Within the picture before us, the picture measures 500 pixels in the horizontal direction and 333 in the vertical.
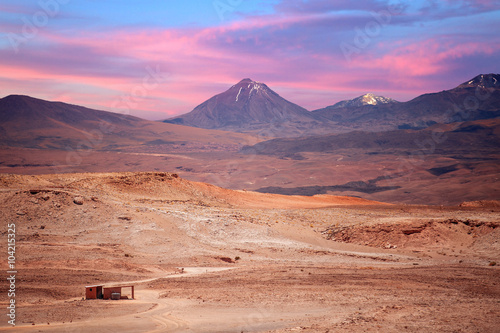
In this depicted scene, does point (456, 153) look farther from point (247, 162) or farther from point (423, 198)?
point (423, 198)

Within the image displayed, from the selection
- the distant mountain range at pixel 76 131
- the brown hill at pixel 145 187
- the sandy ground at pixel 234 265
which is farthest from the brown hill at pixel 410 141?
the sandy ground at pixel 234 265

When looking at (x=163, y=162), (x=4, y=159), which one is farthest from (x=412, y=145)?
(x=4, y=159)

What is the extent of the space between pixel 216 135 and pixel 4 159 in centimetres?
9423

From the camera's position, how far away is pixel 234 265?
18.6 meters

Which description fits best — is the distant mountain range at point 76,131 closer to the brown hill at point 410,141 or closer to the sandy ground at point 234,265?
the brown hill at point 410,141

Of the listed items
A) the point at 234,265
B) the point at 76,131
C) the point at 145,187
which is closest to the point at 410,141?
the point at 76,131

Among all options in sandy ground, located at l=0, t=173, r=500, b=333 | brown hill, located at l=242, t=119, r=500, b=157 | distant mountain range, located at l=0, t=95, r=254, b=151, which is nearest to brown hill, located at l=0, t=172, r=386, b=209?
sandy ground, located at l=0, t=173, r=500, b=333

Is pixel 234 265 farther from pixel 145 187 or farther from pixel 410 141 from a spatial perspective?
pixel 410 141

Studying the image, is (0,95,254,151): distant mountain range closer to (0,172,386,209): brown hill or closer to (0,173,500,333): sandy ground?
(0,172,386,209): brown hill

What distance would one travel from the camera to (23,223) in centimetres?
2084

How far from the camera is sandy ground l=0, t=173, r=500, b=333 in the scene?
10.4m

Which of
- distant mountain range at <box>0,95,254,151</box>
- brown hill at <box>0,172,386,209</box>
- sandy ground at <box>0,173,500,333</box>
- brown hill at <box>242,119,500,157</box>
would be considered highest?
distant mountain range at <box>0,95,254,151</box>

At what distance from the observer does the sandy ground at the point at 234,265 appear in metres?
10.4

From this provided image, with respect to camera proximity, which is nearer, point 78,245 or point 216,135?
point 78,245
